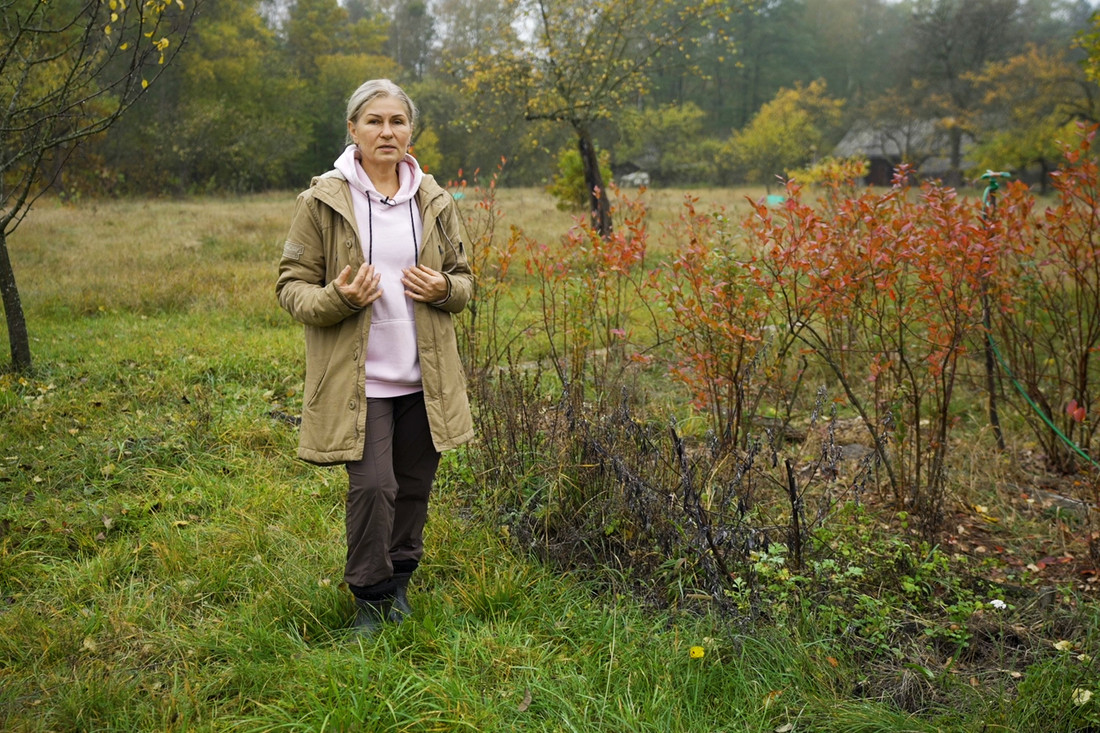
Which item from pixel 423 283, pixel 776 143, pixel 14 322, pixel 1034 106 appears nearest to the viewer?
pixel 423 283

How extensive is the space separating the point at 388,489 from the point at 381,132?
1.09 m

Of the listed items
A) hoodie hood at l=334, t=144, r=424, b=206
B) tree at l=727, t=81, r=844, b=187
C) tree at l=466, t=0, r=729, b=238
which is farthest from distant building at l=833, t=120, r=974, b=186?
hoodie hood at l=334, t=144, r=424, b=206

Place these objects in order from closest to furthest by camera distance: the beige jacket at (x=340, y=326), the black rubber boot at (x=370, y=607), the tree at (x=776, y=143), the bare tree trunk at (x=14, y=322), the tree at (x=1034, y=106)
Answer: the beige jacket at (x=340, y=326)
the black rubber boot at (x=370, y=607)
the bare tree trunk at (x=14, y=322)
the tree at (x=1034, y=106)
the tree at (x=776, y=143)

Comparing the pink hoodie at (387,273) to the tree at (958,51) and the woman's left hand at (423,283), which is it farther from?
the tree at (958,51)

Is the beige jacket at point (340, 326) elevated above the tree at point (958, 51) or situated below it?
below

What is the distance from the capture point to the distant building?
38.8m

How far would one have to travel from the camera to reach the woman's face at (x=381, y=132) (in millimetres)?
2535

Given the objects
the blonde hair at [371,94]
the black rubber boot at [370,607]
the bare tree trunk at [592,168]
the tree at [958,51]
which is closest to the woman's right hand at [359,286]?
the blonde hair at [371,94]

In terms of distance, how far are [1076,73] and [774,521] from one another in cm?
3278

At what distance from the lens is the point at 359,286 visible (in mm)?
2396

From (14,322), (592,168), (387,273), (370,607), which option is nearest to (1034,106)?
(592,168)

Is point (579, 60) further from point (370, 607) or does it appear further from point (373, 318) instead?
point (370, 607)

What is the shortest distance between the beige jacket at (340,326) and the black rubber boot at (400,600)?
528 mm

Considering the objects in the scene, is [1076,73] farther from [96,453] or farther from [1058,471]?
[96,453]
